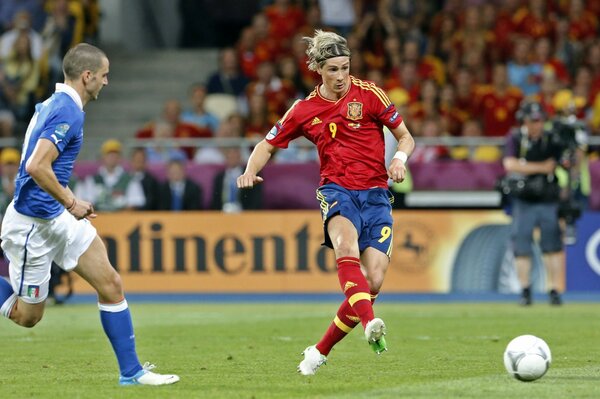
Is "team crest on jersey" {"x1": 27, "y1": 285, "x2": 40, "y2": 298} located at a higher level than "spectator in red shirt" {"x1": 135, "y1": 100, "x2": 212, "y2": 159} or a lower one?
lower

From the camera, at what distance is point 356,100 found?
10.1m

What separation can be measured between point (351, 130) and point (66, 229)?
2306mm

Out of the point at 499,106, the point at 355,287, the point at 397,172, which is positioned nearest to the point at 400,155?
the point at 397,172

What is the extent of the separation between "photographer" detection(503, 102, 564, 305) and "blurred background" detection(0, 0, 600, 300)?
77 centimetres

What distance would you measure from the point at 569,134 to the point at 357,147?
319 inches

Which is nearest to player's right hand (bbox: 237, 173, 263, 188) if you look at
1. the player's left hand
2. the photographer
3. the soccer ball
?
the player's left hand

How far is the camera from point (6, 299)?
9.45m

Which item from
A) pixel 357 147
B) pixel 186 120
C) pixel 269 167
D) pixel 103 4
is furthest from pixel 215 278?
pixel 357 147

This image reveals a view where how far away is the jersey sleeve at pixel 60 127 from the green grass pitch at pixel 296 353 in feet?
5.40

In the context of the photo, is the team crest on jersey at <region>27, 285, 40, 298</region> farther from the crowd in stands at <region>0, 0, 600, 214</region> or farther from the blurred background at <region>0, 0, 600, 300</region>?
the crowd in stands at <region>0, 0, 600, 214</region>

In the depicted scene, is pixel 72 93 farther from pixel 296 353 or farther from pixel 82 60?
pixel 296 353

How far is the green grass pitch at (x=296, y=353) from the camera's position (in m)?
8.85

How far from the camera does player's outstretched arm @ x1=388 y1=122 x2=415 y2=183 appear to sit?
9.52 m

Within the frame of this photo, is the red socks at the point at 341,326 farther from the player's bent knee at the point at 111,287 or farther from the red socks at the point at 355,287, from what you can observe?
the player's bent knee at the point at 111,287
